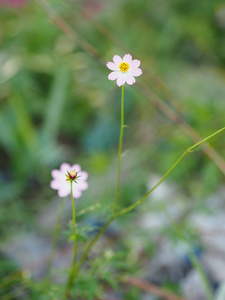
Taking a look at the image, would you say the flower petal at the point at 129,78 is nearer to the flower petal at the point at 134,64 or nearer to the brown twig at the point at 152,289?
the flower petal at the point at 134,64

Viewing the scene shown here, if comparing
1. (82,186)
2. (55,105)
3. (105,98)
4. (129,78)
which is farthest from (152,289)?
(105,98)

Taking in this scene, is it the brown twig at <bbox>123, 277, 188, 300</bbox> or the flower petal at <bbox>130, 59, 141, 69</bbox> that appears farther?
the brown twig at <bbox>123, 277, 188, 300</bbox>

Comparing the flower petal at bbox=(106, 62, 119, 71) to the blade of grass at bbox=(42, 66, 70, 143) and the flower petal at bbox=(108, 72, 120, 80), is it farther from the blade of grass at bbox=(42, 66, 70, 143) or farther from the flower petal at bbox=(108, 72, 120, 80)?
the blade of grass at bbox=(42, 66, 70, 143)

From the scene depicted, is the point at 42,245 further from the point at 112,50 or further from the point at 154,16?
the point at 154,16

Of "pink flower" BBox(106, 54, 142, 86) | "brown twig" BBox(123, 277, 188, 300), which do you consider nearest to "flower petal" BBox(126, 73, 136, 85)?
"pink flower" BBox(106, 54, 142, 86)

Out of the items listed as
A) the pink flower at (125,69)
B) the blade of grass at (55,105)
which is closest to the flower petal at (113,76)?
the pink flower at (125,69)

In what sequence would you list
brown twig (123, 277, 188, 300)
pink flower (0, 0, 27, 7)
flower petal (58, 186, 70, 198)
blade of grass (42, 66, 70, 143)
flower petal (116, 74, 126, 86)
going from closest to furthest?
flower petal (116, 74, 126, 86) → flower petal (58, 186, 70, 198) → brown twig (123, 277, 188, 300) → blade of grass (42, 66, 70, 143) → pink flower (0, 0, 27, 7)

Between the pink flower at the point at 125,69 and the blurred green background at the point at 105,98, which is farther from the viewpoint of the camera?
the blurred green background at the point at 105,98

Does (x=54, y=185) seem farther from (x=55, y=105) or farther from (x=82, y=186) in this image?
(x=55, y=105)

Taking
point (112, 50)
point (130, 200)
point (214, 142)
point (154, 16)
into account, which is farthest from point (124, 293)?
point (154, 16)
